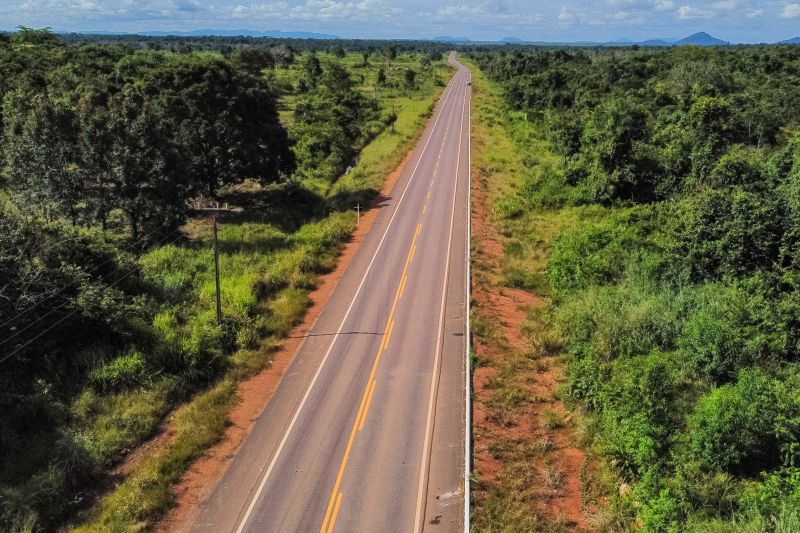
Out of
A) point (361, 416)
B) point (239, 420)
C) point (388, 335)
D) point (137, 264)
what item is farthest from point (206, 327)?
point (361, 416)

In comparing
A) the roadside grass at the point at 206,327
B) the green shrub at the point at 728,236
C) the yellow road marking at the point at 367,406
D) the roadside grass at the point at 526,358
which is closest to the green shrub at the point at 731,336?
the green shrub at the point at 728,236

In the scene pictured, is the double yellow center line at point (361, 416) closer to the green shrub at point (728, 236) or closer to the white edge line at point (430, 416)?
the white edge line at point (430, 416)

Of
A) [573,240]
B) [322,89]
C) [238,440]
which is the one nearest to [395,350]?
[238,440]

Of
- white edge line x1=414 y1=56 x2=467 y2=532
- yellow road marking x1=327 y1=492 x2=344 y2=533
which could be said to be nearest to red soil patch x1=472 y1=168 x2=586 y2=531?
white edge line x1=414 y1=56 x2=467 y2=532

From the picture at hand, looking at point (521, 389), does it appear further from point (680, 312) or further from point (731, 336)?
point (680, 312)

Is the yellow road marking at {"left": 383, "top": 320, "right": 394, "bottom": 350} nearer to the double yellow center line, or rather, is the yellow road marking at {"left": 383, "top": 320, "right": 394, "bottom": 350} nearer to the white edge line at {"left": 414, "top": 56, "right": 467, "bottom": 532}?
the double yellow center line

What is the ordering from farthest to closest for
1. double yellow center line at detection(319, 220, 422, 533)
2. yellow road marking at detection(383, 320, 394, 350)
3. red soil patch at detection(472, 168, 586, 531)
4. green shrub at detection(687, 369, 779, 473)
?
yellow road marking at detection(383, 320, 394, 350), red soil patch at detection(472, 168, 586, 531), double yellow center line at detection(319, 220, 422, 533), green shrub at detection(687, 369, 779, 473)
